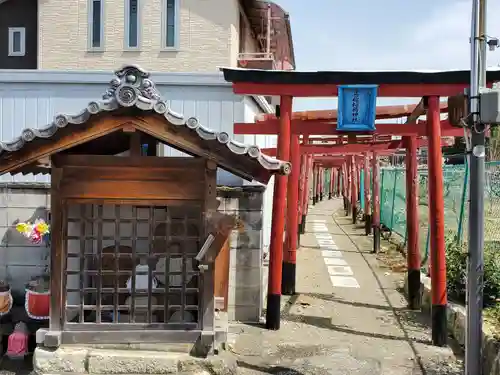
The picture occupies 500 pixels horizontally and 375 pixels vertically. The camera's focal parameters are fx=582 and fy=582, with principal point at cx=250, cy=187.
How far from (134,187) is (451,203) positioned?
457 inches

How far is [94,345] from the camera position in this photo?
609 centimetres

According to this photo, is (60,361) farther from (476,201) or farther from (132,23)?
(132,23)

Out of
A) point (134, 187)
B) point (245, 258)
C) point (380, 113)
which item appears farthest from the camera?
point (380, 113)

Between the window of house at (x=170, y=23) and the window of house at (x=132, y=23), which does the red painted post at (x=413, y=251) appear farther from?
the window of house at (x=132, y=23)

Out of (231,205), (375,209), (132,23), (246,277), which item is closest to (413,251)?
(246,277)

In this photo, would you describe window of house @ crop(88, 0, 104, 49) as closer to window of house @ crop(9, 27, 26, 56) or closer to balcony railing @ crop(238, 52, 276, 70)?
window of house @ crop(9, 27, 26, 56)

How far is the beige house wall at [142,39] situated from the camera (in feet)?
69.4

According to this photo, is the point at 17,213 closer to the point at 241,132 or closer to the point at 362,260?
the point at 241,132

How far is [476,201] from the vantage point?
18.1ft

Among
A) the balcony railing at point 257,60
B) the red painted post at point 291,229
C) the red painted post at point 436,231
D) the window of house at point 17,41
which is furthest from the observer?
the window of house at point 17,41

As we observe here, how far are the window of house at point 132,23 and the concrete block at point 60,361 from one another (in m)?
17.1

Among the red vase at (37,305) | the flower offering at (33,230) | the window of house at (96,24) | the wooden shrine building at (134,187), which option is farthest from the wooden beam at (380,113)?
the window of house at (96,24)

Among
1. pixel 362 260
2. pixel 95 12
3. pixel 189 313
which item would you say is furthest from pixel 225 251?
pixel 95 12

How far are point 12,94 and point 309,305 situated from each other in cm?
597
